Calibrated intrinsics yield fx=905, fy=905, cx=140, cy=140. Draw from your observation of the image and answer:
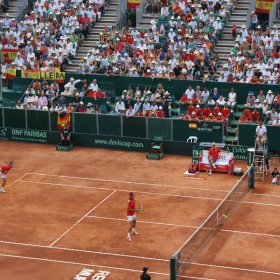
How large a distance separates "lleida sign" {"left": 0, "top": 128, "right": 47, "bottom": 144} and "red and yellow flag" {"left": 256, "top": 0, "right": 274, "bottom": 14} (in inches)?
622

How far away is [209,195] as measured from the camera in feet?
138

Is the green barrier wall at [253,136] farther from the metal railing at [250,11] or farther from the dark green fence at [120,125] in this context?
the metal railing at [250,11]

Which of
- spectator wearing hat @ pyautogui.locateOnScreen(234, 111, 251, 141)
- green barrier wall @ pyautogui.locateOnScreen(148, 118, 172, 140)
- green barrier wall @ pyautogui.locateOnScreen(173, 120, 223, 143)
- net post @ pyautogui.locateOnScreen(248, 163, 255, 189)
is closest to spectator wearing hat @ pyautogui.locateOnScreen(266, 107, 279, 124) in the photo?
spectator wearing hat @ pyautogui.locateOnScreen(234, 111, 251, 141)

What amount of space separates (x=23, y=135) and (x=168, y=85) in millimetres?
8852

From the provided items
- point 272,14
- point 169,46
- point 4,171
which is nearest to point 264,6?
point 272,14

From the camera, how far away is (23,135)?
52250 mm

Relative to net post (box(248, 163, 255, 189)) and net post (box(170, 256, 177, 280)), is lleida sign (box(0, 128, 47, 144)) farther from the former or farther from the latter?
net post (box(170, 256, 177, 280))

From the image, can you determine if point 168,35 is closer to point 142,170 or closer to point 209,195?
point 142,170

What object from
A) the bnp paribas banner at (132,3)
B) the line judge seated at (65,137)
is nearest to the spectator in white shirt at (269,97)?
the line judge seated at (65,137)

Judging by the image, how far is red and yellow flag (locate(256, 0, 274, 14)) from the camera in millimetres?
56056

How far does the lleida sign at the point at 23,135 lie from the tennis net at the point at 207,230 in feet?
46.7

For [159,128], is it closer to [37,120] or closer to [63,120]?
[63,120]

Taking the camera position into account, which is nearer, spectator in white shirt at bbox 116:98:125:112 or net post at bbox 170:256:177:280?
net post at bbox 170:256:177:280

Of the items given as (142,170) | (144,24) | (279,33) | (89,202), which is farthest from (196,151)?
(144,24)
